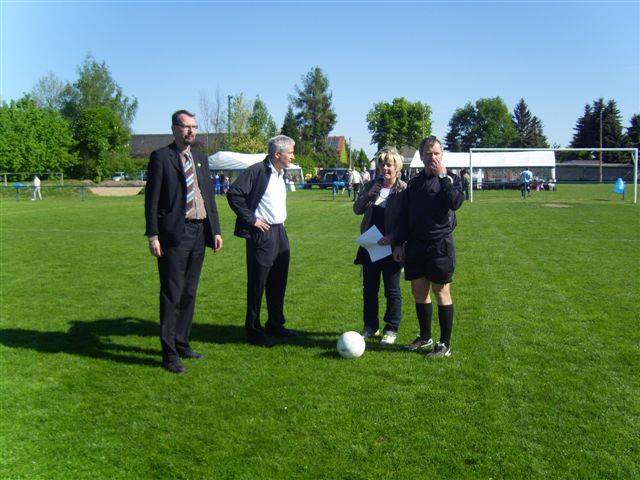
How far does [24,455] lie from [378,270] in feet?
11.6

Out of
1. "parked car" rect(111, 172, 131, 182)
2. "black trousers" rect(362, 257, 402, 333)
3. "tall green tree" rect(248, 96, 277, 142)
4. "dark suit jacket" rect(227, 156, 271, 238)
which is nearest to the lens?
"dark suit jacket" rect(227, 156, 271, 238)

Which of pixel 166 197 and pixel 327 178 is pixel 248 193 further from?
pixel 327 178

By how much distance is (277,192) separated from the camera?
5.85 meters

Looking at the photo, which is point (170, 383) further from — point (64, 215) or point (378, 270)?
point (64, 215)

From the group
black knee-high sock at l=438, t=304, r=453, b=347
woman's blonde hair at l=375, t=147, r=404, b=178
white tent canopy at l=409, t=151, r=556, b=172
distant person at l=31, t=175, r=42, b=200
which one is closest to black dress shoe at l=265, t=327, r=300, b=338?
black knee-high sock at l=438, t=304, r=453, b=347

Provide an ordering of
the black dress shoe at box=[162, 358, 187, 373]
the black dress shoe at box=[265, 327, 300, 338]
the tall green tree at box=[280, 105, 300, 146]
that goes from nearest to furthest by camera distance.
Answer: the black dress shoe at box=[162, 358, 187, 373] < the black dress shoe at box=[265, 327, 300, 338] < the tall green tree at box=[280, 105, 300, 146]

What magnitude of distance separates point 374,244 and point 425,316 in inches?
34.3

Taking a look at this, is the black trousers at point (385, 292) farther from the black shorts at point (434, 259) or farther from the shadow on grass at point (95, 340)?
the shadow on grass at point (95, 340)

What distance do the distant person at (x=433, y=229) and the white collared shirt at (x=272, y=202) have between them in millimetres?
1300

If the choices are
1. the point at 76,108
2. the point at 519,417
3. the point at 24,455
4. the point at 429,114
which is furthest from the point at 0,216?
the point at 429,114

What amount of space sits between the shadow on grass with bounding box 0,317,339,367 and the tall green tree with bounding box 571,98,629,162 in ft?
252

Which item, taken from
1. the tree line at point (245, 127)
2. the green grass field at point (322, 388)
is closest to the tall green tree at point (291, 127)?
the tree line at point (245, 127)

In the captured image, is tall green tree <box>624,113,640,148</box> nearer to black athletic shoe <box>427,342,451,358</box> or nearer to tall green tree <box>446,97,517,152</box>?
tall green tree <box>446,97,517,152</box>

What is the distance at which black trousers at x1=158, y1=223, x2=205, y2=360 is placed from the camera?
5090mm
